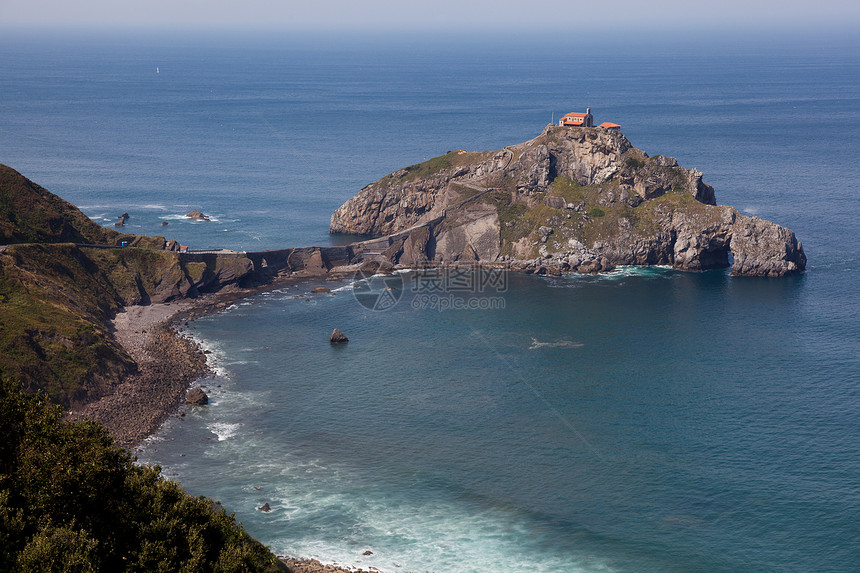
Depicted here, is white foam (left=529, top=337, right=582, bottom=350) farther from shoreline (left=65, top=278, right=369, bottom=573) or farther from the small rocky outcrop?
the small rocky outcrop

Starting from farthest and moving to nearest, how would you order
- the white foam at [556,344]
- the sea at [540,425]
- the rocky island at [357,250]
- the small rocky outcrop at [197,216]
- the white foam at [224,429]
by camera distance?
the small rocky outcrop at [197,216] < the white foam at [556,344] < the rocky island at [357,250] < the white foam at [224,429] < the sea at [540,425]

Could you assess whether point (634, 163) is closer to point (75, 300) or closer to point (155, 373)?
point (155, 373)

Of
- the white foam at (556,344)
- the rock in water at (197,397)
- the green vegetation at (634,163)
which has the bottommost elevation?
the rock in water at (197,397)

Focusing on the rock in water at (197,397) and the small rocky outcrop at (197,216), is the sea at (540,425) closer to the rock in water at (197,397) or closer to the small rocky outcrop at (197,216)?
the rock in water at (197,397)

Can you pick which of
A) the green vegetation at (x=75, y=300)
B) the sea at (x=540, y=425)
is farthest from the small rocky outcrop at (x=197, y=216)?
the sea at (x=540, y=425)

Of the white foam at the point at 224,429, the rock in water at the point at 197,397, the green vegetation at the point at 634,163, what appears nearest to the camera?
the white foam at the point at 224,429

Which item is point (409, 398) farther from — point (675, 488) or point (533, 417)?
point (675, 488)

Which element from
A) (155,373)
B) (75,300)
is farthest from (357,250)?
Result: (155,373)
